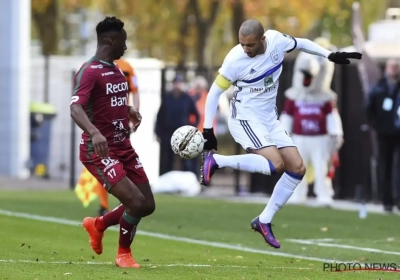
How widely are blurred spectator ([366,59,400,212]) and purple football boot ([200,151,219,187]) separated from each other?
295 inches

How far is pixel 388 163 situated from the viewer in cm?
1944

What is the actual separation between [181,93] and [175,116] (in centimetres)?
50

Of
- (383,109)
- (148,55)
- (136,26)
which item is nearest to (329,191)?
(383,109)

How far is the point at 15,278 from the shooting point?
9.77 meters

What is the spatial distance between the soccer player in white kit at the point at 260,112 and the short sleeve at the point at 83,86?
1.74m

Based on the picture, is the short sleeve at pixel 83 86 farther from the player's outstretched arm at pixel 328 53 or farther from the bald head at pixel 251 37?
the player's outstretched arm at pixel 328 53

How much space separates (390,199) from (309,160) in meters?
1.70

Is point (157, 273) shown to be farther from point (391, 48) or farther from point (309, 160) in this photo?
point (391, 48)

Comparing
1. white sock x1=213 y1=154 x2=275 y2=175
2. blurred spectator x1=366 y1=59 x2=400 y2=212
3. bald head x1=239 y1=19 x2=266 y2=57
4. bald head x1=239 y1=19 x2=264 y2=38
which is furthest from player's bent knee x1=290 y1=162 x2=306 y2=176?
blurred spectator x1=366 y1=59 x2=400 y2=212

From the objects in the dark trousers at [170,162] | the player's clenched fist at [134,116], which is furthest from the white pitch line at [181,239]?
the dark trousers at [170,162]

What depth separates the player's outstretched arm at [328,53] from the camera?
11633mm

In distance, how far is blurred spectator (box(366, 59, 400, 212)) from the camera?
1912 centimetres

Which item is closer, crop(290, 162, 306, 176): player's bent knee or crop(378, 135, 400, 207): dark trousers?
crop(290, 162, 306, 176): player's bent knee

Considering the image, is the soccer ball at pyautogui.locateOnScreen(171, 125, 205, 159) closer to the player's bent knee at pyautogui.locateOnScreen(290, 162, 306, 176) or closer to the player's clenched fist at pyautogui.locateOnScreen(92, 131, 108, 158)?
the player's bent knee at pyautogui.locateOnScreen(290, 162, 306, 176)
